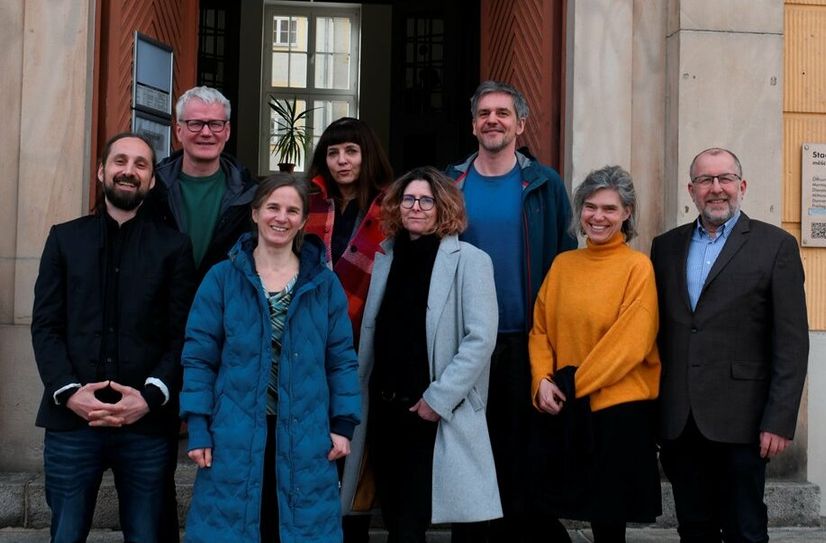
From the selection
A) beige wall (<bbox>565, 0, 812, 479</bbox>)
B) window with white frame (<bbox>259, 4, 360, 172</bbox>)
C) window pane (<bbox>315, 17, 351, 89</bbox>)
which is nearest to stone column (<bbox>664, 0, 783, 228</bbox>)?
beige wall (<bbox>565, 0, 812, 479</bbox>)

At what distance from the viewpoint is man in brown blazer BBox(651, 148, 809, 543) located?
395 centimetres

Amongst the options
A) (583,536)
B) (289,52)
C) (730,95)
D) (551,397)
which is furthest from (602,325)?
(289,52)

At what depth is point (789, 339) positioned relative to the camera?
Result: 3.93 meters

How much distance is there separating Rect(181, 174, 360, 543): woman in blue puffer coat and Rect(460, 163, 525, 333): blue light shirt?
0.87 m

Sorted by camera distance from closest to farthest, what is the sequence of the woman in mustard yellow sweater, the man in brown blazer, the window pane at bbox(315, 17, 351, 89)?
the man in brown blazer < the woman in mustard yellow sweater < the window pane at bbox(315, 17, 351, 89)

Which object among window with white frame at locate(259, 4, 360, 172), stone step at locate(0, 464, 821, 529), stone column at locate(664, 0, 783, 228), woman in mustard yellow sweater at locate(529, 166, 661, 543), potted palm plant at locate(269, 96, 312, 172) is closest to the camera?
woman in mustard yellow sweater at locate(529, 166, 661, 543)

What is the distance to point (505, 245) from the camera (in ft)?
14.6

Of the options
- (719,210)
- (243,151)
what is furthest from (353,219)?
(243,151)

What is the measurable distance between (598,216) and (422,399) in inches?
39.9

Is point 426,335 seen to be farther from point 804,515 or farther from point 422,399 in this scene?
point 804,515

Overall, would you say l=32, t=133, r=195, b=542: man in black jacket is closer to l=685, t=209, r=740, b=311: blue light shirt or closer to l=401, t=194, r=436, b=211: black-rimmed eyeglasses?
l=401, t=194, r=436, b=211: black-rimmed eyeglasses

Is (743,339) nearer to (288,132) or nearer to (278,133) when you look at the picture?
(288,132)

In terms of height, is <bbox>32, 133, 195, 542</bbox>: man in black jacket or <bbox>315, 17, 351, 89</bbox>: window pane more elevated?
<bbox>315, 17, 351, 89</bbox>: window pane

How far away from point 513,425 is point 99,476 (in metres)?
1.68
